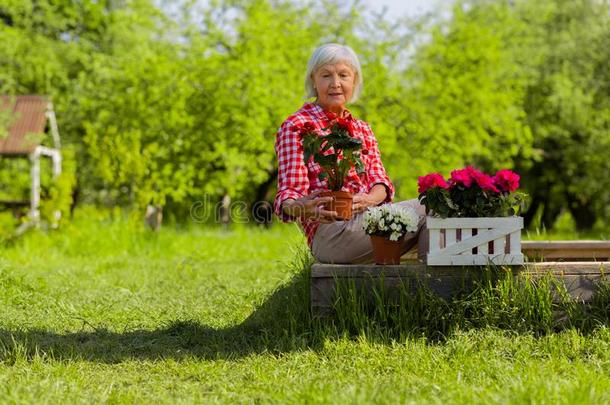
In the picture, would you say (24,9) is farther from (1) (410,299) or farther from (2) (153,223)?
(1) (410,299)

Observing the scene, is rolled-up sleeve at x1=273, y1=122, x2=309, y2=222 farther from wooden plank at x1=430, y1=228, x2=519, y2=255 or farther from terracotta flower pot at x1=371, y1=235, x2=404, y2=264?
wooden plank at x1=430, y1=228, x2=519, y2=255

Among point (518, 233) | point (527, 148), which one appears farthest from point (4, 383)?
point (527, 148)

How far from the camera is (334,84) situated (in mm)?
4402

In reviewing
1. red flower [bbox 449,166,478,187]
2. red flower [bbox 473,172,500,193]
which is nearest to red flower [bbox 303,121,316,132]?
red flower [bbox 449,166,478,187]

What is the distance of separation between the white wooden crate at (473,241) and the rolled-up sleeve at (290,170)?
72 cm

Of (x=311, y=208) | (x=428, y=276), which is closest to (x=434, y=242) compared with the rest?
(x=428, y=276)

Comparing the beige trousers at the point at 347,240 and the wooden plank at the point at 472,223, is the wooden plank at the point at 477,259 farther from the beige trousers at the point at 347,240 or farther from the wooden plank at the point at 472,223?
the beige trousers at the point at 347,240

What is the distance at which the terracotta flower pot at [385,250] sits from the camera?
13.5ft

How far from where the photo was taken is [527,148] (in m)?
18.9

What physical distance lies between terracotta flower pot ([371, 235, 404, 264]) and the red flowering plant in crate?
269mm

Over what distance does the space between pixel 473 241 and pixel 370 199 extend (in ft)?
2.21

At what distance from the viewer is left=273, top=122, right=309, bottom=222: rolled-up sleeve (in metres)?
4.23

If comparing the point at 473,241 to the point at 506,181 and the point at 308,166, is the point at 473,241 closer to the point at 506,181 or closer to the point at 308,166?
the point at 506,181

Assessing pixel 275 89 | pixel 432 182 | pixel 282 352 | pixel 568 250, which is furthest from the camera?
pixel 275 89
